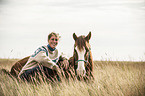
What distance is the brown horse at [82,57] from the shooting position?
416 cm

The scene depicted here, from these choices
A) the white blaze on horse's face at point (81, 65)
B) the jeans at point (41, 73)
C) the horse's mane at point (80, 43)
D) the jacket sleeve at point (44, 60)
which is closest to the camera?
the white blaze on horse's face at point (81, 65)

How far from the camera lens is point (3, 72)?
20.3ft

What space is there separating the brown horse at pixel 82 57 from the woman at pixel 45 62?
79 cm

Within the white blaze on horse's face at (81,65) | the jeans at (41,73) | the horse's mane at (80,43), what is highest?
the horse's mane at (80,43)

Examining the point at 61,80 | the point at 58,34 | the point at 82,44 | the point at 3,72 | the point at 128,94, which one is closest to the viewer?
the point at 128,94

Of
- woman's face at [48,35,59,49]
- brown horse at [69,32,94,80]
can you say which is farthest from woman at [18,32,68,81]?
brown horse at [69,32,94,80]

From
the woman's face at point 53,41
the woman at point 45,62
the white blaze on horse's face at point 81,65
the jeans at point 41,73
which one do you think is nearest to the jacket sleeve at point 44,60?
the woman at point 45,62

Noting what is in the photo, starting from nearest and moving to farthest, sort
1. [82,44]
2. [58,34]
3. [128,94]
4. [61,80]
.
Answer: [128,94], [82,44], [61,80], [58,34]

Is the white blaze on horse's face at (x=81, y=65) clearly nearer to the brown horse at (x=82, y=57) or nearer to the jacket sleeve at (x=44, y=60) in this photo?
the brown horse at (x=82, y=57)

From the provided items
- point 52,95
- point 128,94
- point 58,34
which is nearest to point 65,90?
point 52,95

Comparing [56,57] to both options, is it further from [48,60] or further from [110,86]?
[110,86]

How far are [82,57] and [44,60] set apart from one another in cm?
138

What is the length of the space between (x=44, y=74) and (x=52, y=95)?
3.76 ft

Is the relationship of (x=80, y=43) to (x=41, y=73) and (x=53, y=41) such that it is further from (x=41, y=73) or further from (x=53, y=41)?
(x=41, y=73)
